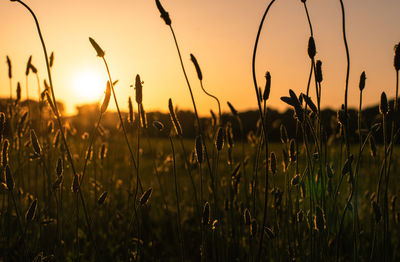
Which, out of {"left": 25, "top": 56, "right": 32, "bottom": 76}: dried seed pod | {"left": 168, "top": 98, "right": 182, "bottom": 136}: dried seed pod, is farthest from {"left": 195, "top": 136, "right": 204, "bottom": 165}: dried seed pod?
{"left": 25, "top": 56, "right": 32, "bottom": 76}: dried seed pod

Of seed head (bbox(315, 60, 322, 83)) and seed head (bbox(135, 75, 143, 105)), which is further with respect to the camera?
seed head (bbox(315, 60, 322, 83))

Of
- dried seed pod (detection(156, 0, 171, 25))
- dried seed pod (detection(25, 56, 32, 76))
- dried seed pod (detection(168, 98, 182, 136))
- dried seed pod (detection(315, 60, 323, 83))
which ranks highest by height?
dried seed pod (detection(156, 0, 171, 25))

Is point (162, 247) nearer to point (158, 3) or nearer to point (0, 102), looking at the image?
point (0, 102)

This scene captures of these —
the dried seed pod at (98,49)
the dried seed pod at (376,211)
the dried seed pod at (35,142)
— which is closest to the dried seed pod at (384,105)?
the dried seed pod at (376,211)

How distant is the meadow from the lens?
53.7 inches

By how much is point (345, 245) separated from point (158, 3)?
8.07 ft

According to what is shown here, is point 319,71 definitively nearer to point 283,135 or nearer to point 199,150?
point 283,135

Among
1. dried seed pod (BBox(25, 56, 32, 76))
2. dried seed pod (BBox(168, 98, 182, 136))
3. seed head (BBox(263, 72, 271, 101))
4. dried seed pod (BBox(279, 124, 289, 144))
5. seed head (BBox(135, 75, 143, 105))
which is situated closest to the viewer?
seed head (BBox(263, 72, 271, 101))

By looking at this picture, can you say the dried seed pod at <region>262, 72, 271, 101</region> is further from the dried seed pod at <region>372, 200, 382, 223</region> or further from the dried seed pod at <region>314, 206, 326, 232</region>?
the dried seed pod at <region>372, 200, 382, 223</region>

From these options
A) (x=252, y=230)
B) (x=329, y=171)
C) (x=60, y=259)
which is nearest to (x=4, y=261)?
(x=60, y=259)

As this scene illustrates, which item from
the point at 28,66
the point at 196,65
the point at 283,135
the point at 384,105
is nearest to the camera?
the point at 384,105

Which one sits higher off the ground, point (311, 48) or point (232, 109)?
point (311, 48)

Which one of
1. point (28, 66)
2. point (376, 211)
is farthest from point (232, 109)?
point (28, 66)

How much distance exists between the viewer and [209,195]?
214 centimetres
